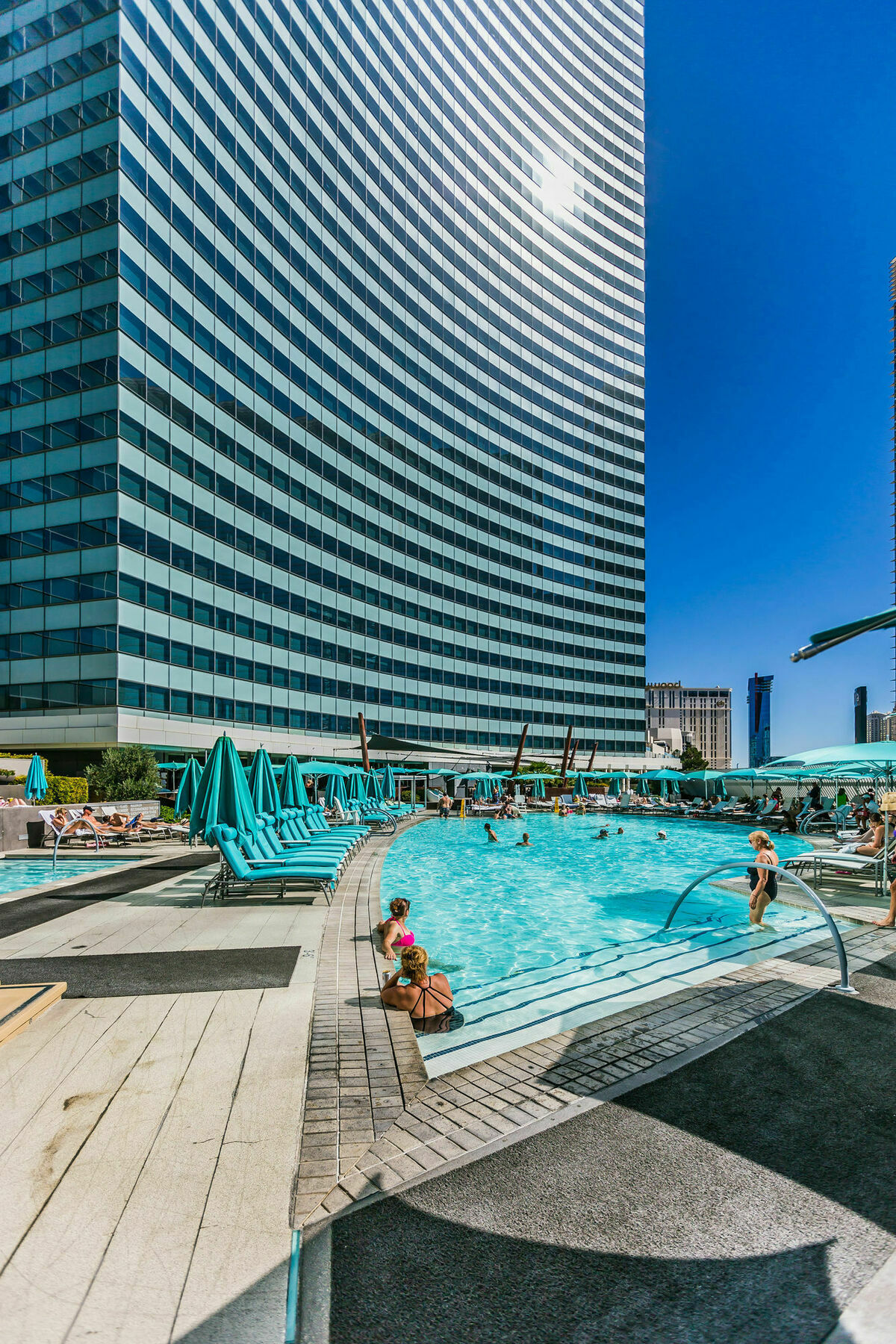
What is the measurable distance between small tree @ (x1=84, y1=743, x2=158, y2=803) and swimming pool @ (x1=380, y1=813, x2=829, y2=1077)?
1058 cm

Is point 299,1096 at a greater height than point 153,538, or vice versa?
point 153,538

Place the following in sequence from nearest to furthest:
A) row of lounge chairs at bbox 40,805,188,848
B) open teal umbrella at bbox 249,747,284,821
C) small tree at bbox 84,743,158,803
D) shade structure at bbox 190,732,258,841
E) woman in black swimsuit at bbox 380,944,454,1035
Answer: woman in black swimsuit at bbox 380,944,454,1035 < shade structure at bbox 190,732,258,841 < open teal umbrella at bbox 249,747,284,821 < row of lounge chairs at bbox 40,805,188,848 < small tree at bbox 84,743,158,803

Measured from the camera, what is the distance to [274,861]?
11.1 meters

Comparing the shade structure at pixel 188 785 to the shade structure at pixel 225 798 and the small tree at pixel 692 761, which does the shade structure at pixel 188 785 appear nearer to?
the shade structure at pixel 225 798

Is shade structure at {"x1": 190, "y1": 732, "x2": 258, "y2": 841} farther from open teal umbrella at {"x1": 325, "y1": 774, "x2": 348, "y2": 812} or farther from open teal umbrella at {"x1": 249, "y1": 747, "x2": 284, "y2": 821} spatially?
open teal umbrella at {"x1": 325, "y1": 774, "x2": 348, "y2": 812}

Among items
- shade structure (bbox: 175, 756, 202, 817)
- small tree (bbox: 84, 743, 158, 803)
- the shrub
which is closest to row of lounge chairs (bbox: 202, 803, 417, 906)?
shade structure (bbox: 175, 756, 202, 817)

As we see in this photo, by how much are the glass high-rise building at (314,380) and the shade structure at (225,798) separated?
65.7 ft

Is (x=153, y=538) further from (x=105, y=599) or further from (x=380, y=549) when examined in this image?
(x=380, y=549)

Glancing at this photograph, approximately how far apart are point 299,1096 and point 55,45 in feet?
148

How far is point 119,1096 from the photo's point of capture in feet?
13.5

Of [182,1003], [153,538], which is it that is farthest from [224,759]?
[153,538]

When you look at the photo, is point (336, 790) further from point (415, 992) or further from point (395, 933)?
point (415, 992)

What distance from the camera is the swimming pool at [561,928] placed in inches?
254

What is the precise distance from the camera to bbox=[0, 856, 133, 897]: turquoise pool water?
40.6 ft
